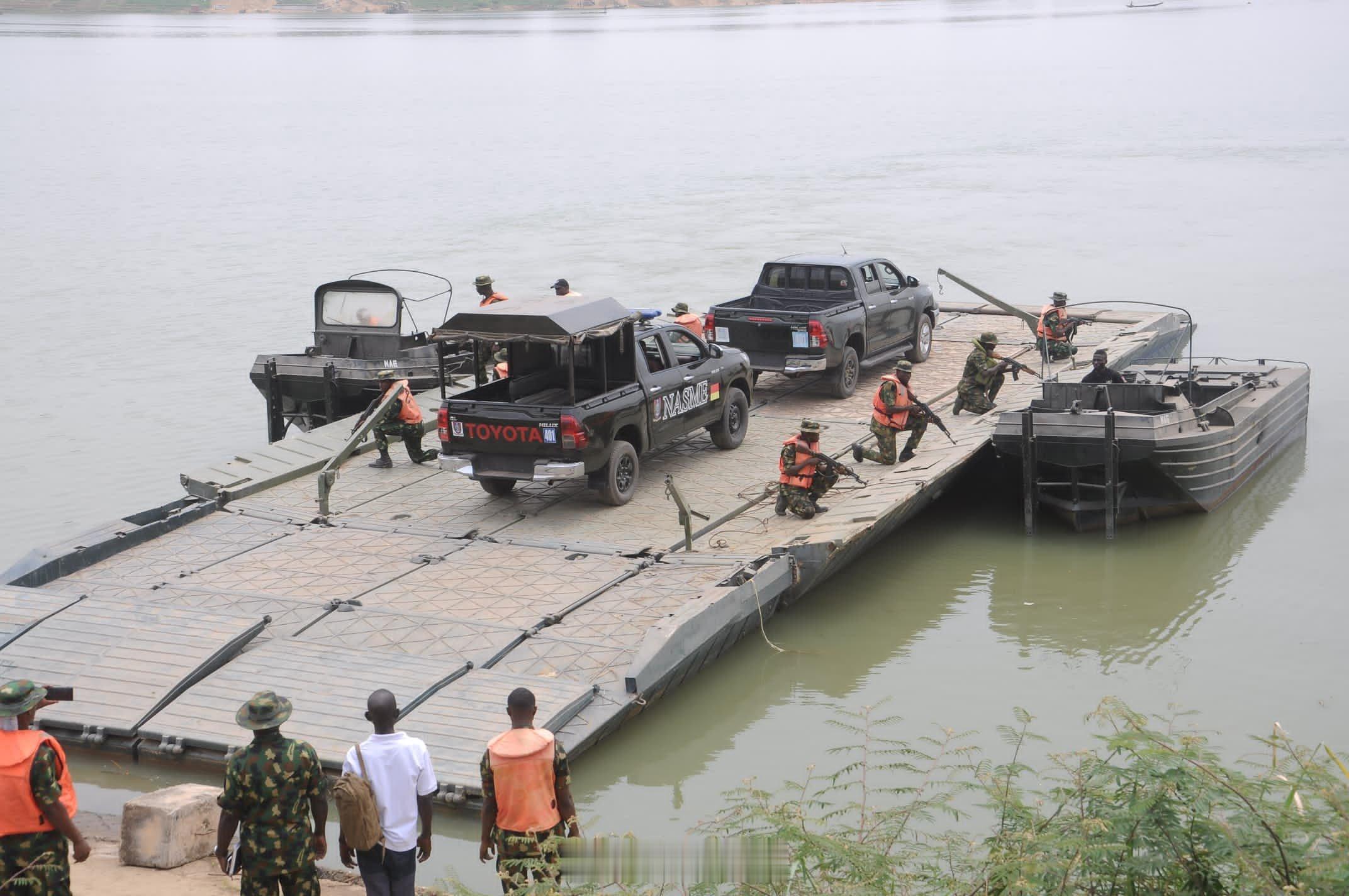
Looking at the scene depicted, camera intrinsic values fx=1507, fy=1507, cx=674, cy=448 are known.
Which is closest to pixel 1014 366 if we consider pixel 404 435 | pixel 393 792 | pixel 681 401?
pixel 681 401

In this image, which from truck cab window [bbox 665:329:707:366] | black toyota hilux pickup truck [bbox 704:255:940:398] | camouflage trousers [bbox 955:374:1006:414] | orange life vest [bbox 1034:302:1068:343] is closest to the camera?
truck cab window [bbox 665:329:707:366]

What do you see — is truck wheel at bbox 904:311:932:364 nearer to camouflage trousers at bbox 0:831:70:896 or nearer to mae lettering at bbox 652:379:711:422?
mae lettering at bbox 652:379:711:422

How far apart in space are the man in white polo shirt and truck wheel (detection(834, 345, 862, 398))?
1205 cm

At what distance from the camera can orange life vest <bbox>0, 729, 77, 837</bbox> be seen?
682cm

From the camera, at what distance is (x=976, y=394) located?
58.2ft

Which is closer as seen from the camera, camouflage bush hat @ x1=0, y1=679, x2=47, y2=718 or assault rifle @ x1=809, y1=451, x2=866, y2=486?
camouflage bush hat @ x1=0, y1=679, x2=47, y2=718

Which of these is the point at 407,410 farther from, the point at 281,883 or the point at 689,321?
the point at 281,883

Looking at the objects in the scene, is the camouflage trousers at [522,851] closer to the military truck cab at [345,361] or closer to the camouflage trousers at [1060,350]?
the military truck cab at [345,361]

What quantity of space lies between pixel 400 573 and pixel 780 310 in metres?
7.56

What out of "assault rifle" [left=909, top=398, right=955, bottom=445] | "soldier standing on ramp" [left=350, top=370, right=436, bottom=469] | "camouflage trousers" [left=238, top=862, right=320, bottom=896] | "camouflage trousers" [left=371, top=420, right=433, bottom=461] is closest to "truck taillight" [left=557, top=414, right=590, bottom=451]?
"soldier standing on ramp" [left=350, top=370, right=436, bottom=469]

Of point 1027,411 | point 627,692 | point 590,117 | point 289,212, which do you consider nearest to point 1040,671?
point 1027,411

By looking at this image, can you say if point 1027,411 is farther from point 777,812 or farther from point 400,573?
point 777,812

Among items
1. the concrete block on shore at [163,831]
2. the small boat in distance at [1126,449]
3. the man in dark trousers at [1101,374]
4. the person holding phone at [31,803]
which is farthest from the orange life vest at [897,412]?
the person holding phone at [31,803]

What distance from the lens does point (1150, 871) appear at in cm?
574
